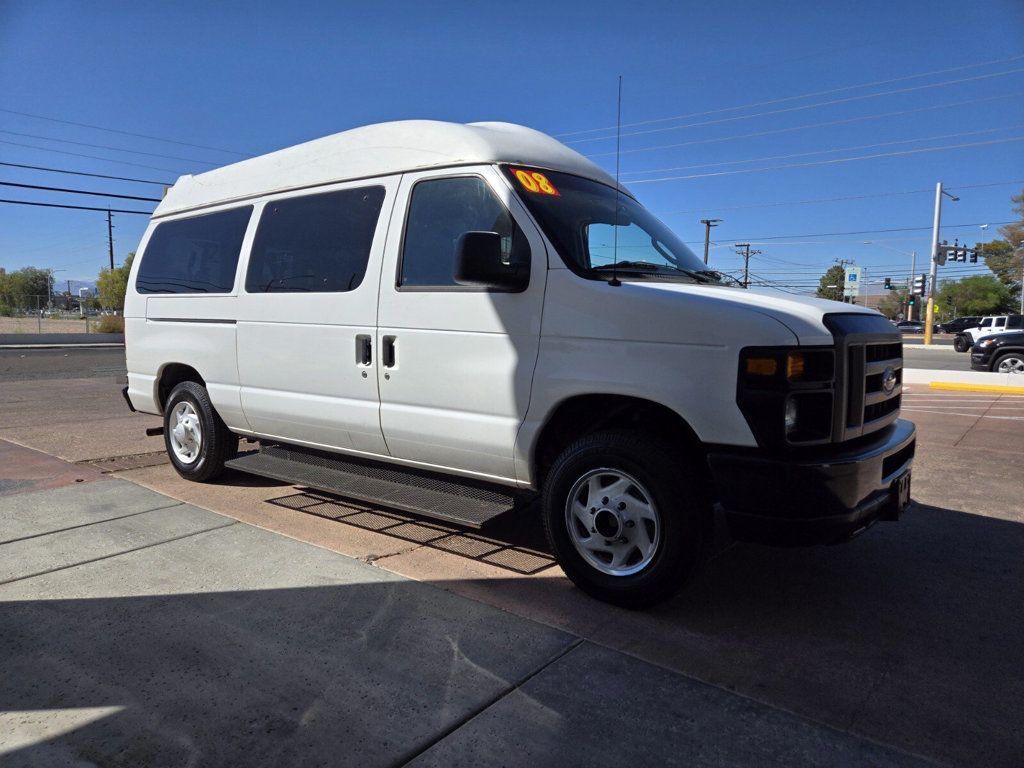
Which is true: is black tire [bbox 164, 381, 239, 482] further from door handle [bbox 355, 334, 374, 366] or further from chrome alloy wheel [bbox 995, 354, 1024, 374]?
chrome alloy wheel [bbox 995, 354, 1024, 374]

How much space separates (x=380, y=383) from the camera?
442 centimetres

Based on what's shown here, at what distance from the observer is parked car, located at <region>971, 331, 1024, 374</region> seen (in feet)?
57.7

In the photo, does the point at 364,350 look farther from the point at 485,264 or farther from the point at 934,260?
the point at 934,260

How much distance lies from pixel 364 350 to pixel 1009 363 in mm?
18451

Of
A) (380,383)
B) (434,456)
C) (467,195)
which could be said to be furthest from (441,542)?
(467,195)

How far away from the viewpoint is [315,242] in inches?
192

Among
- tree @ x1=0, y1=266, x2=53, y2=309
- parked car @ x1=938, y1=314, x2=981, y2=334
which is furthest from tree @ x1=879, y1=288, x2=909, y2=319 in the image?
tree @ x1=0, y1=266, x2=53, y2=309

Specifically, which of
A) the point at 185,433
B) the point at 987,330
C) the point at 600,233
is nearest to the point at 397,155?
the point at 600,233

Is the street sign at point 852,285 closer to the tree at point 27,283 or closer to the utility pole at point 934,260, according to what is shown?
the utility pole at point 934,260

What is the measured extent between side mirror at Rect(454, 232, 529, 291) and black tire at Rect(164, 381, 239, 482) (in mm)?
3042

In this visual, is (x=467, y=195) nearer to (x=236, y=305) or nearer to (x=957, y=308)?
(x=236, y=305)

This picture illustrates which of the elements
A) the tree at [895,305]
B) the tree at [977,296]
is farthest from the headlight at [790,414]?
the tree at [895,305]

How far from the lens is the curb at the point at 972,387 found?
46.0 ft

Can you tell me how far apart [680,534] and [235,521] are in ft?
10.2
